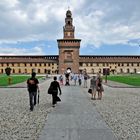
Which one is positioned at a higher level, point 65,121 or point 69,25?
point 69,25

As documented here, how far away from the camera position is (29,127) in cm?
Result: 962

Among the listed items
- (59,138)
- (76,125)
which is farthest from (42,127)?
(59,138)

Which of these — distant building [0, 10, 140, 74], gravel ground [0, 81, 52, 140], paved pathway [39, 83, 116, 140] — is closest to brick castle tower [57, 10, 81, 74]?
distant building [0, 10, 140, 74]

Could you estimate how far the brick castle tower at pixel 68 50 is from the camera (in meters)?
112

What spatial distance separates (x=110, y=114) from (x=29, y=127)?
3.91 meters

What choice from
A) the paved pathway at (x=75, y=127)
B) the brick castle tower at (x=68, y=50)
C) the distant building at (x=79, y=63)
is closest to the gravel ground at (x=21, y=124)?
the paved pathway at (x=75, y=127)

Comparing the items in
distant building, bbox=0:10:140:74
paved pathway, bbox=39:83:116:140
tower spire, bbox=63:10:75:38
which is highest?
tower spire, bbox=63:10:75:38

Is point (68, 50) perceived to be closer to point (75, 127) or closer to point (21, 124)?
point (21, 124)

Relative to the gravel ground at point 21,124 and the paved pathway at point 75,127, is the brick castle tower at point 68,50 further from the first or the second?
the paved pathway at point 75,127

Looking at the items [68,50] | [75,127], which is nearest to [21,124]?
[75,127]

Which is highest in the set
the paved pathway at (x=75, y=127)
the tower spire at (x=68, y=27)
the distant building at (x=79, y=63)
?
the tower spire at (x=68, y=27)

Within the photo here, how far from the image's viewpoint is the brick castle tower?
112m

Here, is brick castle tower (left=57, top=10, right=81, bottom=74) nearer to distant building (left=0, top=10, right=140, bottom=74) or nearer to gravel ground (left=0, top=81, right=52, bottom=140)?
distant building (left=0, top=10, right=140, bottom=74)

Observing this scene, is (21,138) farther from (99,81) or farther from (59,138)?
(99,81)
